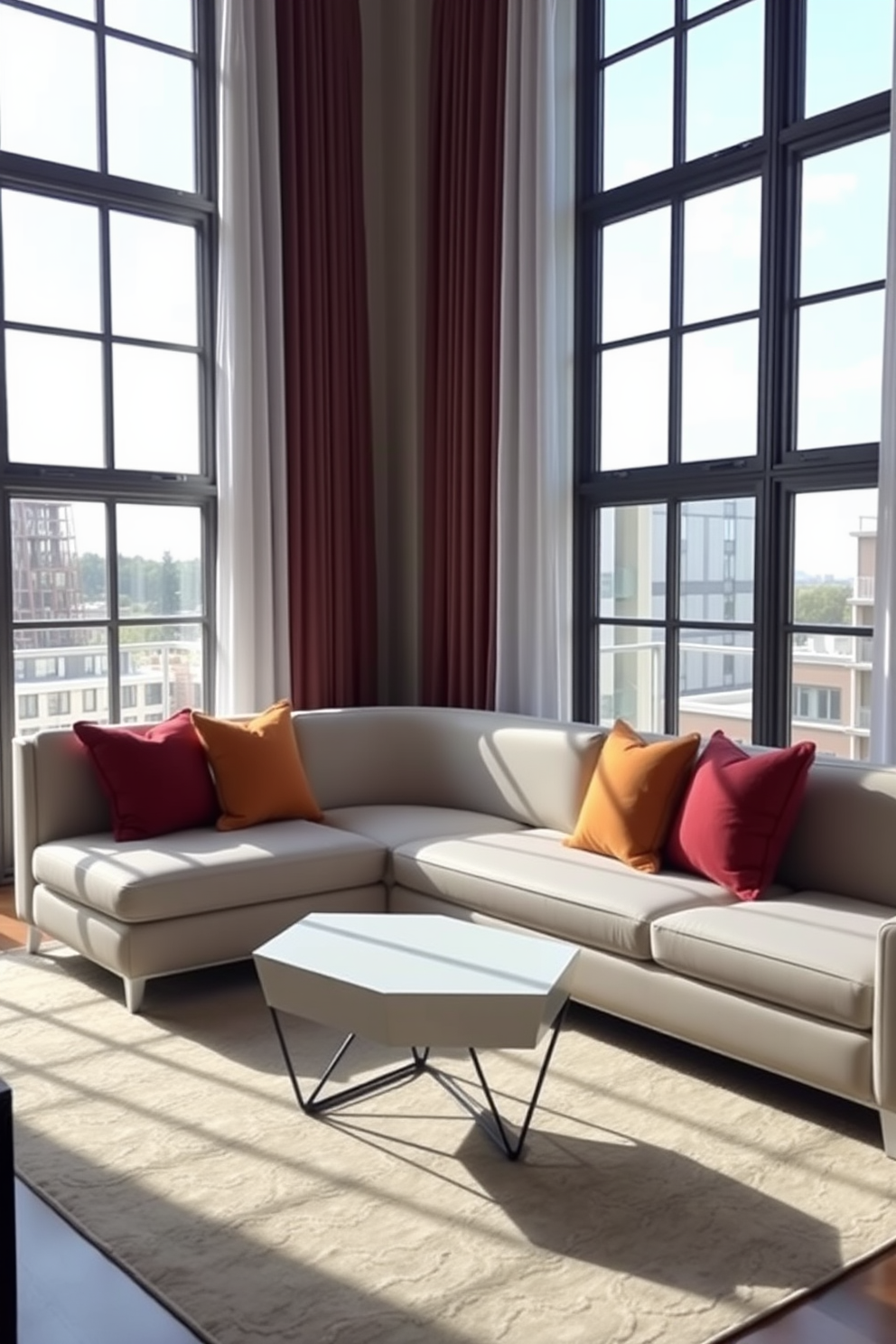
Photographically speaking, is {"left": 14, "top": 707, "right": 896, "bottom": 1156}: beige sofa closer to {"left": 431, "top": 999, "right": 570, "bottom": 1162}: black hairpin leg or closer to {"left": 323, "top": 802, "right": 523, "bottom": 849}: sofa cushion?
{"left": 323, "top": 802, "right": 523, "bottom": 849}: sofa cushion

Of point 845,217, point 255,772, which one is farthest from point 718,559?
point 255,772

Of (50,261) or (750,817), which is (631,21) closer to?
(50,261)

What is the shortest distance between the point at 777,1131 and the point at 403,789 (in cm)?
248

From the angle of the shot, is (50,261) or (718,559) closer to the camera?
(718,559)

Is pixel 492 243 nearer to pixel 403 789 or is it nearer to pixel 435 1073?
pixel 403 789

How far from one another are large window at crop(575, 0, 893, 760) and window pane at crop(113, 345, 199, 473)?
6.01 feet

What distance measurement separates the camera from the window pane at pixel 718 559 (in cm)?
493

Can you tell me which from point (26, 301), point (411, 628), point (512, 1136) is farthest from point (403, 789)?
point (26, 301)

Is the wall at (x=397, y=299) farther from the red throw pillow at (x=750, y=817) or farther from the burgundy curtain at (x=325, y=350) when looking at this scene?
the red throw pillow at (x=750, y=817)

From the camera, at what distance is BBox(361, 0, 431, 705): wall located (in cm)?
614

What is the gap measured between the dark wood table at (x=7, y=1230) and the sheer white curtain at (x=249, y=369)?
3.63 meters

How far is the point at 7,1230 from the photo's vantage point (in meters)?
2.21

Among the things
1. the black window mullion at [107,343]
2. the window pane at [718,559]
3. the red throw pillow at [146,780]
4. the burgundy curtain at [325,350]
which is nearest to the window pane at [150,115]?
the black window mullion at [107,343]

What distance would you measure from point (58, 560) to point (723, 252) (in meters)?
3.10
